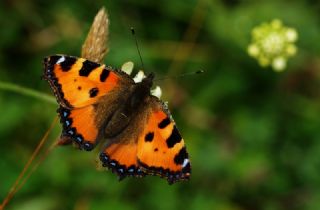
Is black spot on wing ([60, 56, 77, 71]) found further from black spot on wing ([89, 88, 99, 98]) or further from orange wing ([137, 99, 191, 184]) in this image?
orange wing ([137, 99, 191, 184])

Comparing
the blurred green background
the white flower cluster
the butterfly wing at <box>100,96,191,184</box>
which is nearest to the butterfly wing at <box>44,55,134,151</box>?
the butterfly wing at <box>100,96,191,184</box>

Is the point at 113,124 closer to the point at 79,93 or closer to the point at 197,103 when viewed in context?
the point at 79,93

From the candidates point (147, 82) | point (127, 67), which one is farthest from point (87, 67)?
point (147, 82)

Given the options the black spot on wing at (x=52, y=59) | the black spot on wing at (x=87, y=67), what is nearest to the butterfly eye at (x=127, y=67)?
the black spot on wing at (x=87, y=67)

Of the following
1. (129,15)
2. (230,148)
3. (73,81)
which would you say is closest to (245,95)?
(230,148)

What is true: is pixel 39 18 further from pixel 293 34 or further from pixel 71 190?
pixel 293 34

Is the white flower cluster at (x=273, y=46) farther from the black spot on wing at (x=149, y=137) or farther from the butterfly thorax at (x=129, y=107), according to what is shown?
the black spot on wing at (x=149, y=137)

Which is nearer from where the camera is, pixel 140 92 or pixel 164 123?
pixel 164 123
